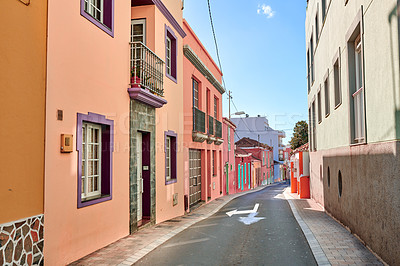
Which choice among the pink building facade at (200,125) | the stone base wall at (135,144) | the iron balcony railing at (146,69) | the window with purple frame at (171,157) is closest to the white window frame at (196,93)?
the pink building facade at (200,125)

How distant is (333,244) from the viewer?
6762 mm

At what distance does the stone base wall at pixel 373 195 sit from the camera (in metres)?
4.90

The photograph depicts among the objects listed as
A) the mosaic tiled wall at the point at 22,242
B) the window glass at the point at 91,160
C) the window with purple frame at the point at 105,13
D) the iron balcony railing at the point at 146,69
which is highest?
the window with purple frame at the point at 105,13

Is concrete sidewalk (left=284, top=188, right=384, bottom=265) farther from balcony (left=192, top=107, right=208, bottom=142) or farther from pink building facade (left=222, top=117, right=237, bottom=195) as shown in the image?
pink building facade (left=222, top=117, right=237, bottom=195)

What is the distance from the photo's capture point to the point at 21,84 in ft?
14.8

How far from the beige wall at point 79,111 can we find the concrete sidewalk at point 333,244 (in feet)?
14.0

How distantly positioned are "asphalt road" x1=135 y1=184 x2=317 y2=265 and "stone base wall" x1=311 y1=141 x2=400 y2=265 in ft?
3.93

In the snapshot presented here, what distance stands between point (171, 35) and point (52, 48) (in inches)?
261

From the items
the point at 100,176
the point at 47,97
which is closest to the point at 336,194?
the point at 100,176

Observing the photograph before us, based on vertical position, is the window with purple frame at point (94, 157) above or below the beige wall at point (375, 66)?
below

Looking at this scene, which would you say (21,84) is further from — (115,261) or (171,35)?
(171,35)

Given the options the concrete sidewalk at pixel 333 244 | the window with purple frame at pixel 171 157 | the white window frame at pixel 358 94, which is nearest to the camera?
the concrete sidewalk at pixel 333 244

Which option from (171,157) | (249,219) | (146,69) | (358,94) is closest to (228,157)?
(171,157)

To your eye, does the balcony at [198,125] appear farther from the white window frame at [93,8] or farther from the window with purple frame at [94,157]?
the white window frame at [93,8]
